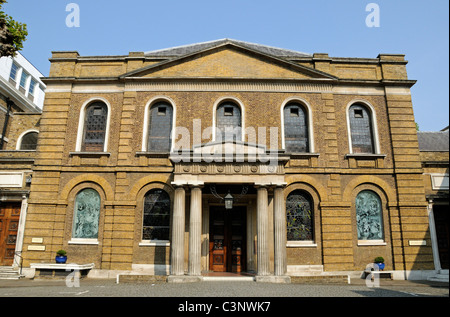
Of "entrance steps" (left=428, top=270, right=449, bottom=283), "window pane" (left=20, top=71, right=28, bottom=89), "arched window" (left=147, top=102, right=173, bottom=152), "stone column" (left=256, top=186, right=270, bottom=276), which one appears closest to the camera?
"stone column" (left=256, top=186, right=270, bottom=276)

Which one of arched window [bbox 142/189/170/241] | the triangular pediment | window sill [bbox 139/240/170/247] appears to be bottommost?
window sill [bbox 139/240/170/247]

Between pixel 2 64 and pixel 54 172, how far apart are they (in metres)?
20.0

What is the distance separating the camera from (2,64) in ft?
98.2

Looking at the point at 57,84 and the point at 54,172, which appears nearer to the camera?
the point at 54,172

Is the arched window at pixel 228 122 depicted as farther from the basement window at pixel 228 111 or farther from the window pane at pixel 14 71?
the window pane at pixel 14 71

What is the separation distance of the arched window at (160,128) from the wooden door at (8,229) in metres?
7.32

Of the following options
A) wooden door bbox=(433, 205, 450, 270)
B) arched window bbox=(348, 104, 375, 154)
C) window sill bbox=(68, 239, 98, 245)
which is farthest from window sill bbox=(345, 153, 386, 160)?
window sill bbox=(68, 239, 98, 245)

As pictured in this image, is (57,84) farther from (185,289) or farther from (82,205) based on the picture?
(185,289)

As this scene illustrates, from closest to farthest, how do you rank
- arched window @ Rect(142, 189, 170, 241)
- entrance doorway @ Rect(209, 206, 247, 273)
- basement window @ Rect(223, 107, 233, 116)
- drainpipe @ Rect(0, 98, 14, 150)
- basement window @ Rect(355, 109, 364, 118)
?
arched window @ Rect(142, 189, 170, 241) → entrance doorway @ Rect(209, 206, 247, 273) → basement window @ Rect(223, 107, 233, 116) → basement window @ Rect(355, 109, 364, 118) → drainpipe @ Rect(0, 98, 14, 150)

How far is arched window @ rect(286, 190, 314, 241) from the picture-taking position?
15828 millimetres

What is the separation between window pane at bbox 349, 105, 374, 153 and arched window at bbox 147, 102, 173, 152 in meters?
9.51

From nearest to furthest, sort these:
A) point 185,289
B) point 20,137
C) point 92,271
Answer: point 185,289 → point 92,271 → point 20,137

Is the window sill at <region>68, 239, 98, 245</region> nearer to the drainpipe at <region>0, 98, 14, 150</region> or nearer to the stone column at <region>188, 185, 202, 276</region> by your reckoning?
the stone column at <region>188, 185, 202, 276</region>
